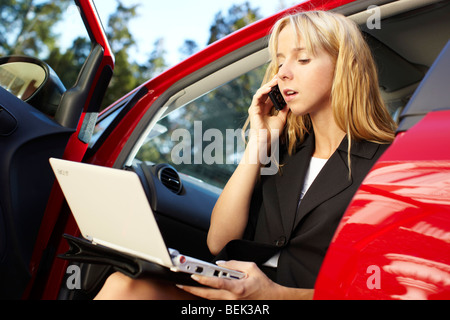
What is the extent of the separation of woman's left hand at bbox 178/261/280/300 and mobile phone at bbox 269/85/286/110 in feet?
2.34

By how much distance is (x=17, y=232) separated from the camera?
1.71 metres

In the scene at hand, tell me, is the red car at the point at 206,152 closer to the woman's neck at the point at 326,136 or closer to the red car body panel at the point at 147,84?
the red car body panel at the point at 147,84

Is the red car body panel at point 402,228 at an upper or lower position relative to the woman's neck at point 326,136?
lower

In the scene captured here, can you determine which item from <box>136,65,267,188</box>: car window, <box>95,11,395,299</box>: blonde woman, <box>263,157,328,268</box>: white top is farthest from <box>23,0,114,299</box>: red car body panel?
<box>263,157,328,268</box>: white top

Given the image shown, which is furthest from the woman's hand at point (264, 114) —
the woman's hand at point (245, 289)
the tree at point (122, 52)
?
the tree at point (122, 52)

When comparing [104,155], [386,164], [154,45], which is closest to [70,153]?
[104,155]

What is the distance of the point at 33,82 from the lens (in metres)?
1.94

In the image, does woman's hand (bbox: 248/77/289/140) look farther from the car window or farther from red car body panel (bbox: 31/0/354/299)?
the car window

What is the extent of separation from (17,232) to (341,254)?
3.94ft

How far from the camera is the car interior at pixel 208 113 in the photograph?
176 centimetres

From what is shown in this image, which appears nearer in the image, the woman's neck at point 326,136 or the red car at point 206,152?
the red car at point 206,152

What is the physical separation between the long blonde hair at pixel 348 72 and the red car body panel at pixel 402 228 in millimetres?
531
